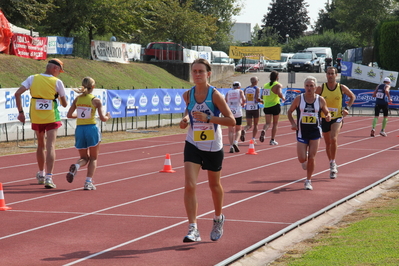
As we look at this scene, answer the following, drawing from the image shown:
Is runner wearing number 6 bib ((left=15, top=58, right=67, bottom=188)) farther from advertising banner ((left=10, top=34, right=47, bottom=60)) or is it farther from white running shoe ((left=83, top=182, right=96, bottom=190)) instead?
advertising banner ((left=10, top=34, right=47, bottom=60))

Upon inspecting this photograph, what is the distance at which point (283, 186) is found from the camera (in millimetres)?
11617

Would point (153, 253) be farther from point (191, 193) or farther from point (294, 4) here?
point (294, 4)

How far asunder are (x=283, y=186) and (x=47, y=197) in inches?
161

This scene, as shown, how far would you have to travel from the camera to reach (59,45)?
116 ft

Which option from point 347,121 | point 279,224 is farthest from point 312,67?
point 279,224

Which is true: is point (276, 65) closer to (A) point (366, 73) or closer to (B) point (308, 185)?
(A) point (366, 73)

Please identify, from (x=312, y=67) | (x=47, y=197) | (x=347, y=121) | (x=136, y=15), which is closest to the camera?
(x=47, y=197)

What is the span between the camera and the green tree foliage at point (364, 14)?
63.7 meters

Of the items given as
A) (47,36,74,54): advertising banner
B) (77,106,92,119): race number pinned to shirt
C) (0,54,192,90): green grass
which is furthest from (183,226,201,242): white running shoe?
(47,36,74,54): advertising banner

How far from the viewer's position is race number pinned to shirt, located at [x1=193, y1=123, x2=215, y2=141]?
689 centimetres

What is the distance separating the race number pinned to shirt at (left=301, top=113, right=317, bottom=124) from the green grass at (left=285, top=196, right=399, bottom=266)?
9.38ft

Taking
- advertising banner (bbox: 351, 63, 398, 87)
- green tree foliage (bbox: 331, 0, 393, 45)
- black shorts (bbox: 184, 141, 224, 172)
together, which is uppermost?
green tree foliage (bbox: 331, 0, 393, 45)

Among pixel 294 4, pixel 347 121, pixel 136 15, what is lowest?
pixel 347 121

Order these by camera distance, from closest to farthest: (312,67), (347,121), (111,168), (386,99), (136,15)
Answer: (111,168), (386,99), (347,121), (136,15), (312,67)
